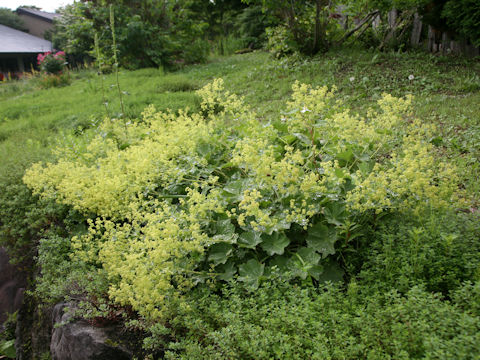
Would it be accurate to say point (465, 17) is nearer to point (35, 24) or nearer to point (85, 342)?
point (85, 342)

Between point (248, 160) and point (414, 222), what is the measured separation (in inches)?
42.0

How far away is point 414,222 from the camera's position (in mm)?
2070

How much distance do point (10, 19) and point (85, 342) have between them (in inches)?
1400

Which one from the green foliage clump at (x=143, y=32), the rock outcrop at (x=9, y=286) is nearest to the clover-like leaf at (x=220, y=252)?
the rock outcrop at (x=9, y=286)

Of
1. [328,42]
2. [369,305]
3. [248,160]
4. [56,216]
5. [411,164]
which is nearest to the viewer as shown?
[369,305]

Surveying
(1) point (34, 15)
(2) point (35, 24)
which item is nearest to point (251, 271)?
(1) point (34, 15)

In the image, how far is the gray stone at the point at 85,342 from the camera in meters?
1.89

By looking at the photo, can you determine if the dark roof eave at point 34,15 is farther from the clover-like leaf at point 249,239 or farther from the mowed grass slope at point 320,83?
the clover-like leaf at point 249,239

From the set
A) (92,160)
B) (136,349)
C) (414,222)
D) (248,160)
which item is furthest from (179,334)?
(92,160)

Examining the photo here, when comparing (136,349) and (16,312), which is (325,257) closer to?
A: (136,349)

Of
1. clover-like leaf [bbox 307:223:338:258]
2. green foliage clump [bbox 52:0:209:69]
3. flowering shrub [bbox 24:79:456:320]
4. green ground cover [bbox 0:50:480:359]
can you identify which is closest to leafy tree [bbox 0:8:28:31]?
green foliage clump [bbox 52:0:209:69]

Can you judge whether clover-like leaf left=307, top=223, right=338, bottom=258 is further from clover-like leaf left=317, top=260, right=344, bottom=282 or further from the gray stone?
the gray stone

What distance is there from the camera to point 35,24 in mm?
30797

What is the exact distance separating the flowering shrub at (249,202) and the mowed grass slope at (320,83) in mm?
890
